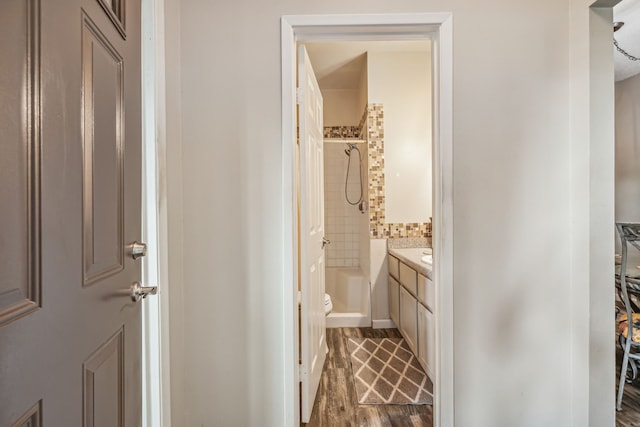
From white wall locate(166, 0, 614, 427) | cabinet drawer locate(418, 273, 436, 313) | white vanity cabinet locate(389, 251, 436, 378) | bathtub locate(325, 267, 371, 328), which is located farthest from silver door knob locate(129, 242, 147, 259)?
bathtub locate(325, 267, 371, 328)

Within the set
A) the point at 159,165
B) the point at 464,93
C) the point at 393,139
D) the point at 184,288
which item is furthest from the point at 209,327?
the point at 393,139

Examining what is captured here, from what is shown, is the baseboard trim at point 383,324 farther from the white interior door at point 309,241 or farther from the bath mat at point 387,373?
the white interior door at point 309,241

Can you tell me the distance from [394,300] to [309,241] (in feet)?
5.38

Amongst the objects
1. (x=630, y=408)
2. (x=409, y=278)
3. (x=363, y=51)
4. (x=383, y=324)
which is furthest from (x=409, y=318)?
(x=363, y=51)

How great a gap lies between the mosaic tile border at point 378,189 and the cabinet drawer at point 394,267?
0.25 metres

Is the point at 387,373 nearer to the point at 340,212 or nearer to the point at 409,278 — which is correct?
the point at 409,278

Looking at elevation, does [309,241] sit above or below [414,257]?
above

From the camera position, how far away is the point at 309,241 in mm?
1867

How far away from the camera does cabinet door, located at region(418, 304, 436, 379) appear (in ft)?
7.00

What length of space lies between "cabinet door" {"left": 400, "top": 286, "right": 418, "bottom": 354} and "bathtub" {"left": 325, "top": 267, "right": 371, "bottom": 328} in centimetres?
50

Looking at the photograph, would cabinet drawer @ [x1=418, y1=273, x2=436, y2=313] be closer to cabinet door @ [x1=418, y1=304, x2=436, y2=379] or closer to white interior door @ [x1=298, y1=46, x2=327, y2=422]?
cabinet door @ [x1=418, y1=304, x2=436, y2=379]

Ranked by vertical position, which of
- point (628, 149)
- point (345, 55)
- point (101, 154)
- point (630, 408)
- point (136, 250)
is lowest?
point (630, 408)

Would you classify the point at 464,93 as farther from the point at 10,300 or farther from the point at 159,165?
the point at 10,300

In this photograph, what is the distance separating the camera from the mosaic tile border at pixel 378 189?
128 inches
